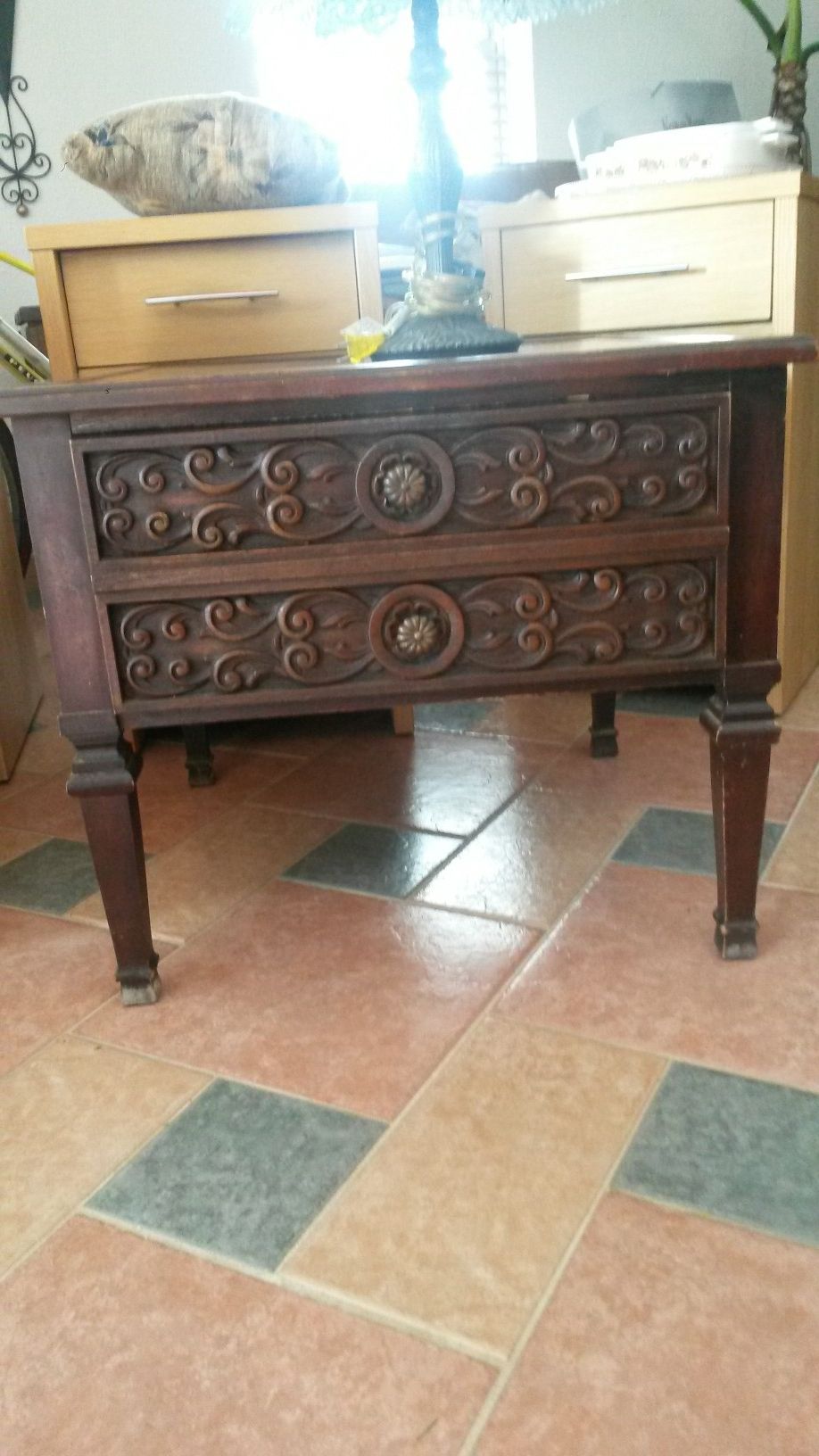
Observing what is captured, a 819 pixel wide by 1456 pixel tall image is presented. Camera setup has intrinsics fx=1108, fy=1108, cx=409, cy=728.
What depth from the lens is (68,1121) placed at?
2.98 ft

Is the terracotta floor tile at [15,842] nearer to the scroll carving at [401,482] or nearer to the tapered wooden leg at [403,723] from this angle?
the tapered wooden leg at [403,723]

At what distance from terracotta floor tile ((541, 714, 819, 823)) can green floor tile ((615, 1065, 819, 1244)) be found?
1.88 ft

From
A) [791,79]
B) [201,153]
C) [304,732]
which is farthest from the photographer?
[304,732]

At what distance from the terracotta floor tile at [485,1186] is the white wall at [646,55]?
1.88 m

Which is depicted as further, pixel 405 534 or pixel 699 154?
pixel 699 154

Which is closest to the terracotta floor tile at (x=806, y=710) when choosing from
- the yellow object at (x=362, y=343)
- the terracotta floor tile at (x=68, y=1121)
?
the yellow object at (x=362, y=343)

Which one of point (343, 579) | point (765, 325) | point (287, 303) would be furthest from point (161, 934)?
point (765, 325)

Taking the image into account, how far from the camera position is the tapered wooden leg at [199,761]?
1633 millimetres

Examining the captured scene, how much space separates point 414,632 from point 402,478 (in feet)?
0.43

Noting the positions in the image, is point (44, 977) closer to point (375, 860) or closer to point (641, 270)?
point (375, 860)

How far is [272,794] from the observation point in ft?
5.21

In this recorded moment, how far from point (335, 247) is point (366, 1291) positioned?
1.32 m

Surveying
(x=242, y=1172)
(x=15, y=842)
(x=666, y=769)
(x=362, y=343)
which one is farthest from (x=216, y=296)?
(x=242, y=1172)

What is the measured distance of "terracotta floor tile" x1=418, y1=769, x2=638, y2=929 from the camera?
4.03 ft
